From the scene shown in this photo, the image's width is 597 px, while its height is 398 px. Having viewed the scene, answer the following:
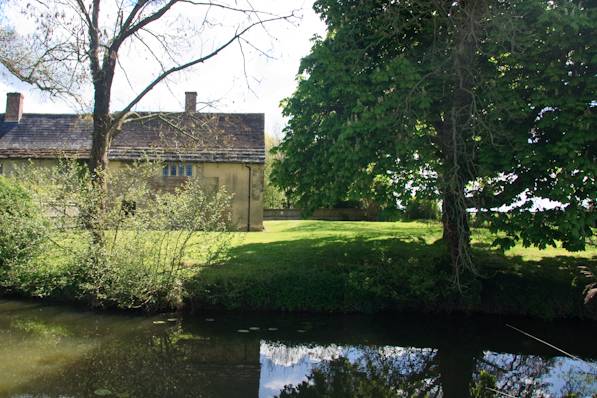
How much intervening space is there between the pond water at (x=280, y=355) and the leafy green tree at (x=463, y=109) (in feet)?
6.06

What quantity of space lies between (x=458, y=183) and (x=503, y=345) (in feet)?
11.4

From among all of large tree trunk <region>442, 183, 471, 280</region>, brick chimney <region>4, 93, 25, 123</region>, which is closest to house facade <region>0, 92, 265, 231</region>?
brick chimney <region>4, 93, 25, 123</region>

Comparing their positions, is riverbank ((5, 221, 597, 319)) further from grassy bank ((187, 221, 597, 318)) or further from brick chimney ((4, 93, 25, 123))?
brick chimney ((4, 93, 25, 123))

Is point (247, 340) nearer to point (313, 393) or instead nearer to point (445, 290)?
point (313, 393)

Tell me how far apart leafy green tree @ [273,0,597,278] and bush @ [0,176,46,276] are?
6.28 metres

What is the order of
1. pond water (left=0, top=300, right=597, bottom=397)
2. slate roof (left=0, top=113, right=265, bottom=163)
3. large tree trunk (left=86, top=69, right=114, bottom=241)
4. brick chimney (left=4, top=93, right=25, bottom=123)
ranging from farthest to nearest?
brick chimney (left=4, top=93, right=25, bottom=123) < slate roof (left=0, top=113, right=265, bottom=163) < large tree trunk (left=86, top=69, right=114, bottom=241) < pond water (left=0, top=300, right=597, bottom=397)

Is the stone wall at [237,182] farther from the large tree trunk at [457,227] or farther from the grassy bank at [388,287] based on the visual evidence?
the large tree trunk at [457,227]

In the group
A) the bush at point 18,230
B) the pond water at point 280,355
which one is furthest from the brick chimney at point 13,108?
the pond water at point 280,355

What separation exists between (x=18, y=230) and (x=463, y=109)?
1033 cm

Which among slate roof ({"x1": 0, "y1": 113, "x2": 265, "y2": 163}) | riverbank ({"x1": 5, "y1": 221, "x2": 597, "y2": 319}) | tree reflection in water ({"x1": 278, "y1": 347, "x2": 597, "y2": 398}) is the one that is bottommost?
tree reflection in water ({"x1": 278, "y1": 347, "x2": 597, "y2": 398})

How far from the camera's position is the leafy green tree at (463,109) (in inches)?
357

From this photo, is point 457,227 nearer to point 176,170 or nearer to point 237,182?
point 237,182

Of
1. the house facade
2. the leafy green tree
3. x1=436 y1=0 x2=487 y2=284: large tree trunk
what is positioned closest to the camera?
the leafy green tree

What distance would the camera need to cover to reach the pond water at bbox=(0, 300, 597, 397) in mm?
7520
